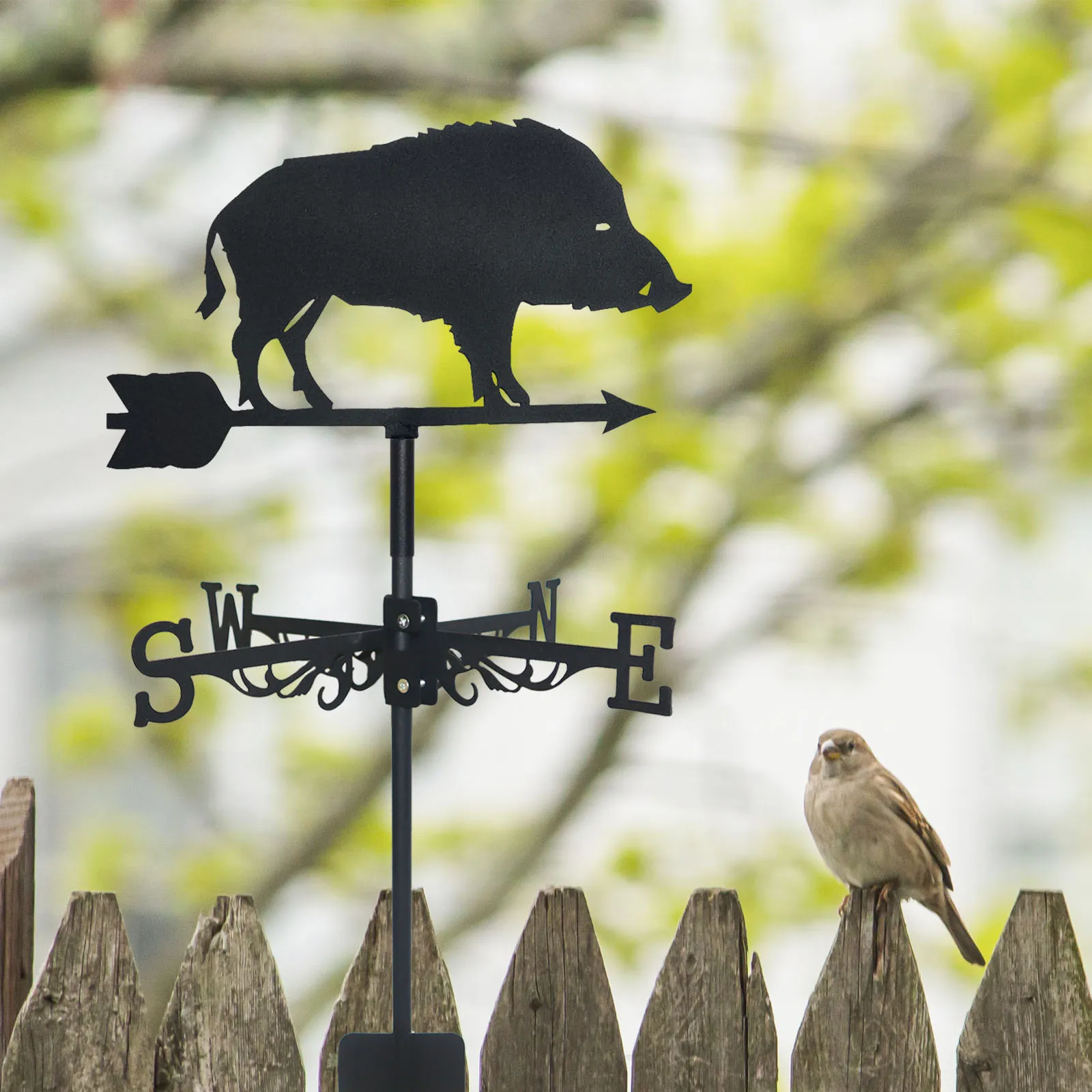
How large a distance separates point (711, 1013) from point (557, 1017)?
0.35 ft

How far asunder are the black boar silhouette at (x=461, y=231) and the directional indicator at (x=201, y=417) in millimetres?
37

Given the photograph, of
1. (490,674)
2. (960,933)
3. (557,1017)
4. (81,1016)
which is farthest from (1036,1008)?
(81,1016)

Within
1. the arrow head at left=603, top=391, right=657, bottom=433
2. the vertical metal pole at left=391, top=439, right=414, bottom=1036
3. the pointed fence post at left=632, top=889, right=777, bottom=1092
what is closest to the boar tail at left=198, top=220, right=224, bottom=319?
the vertical metal pole at left=391, top=439, right=414, bottom=1036

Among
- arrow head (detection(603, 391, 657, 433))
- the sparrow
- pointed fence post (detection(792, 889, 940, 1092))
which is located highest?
arrow head (detection(603, 391, 657, 433))

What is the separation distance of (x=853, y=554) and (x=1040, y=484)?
387 mm

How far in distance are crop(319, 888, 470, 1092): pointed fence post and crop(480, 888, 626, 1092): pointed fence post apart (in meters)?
0.05

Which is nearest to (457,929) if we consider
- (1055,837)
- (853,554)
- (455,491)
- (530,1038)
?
(455,491)

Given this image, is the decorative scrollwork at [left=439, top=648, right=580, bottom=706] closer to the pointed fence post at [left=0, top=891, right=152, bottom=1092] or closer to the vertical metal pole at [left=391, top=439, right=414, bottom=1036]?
the vertical metal pole at [left=391, top=439, right=414, bottom=1036]

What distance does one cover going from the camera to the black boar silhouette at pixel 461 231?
0.82m

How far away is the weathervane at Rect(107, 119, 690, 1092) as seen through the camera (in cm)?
82

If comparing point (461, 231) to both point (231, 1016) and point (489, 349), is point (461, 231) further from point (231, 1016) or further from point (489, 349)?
point (231, 1016)

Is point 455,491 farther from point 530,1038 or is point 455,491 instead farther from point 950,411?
point 530,1038

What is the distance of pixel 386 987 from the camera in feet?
2.98

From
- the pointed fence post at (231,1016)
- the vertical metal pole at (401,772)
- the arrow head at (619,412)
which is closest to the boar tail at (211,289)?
the vertical metal pole at (401,772)
